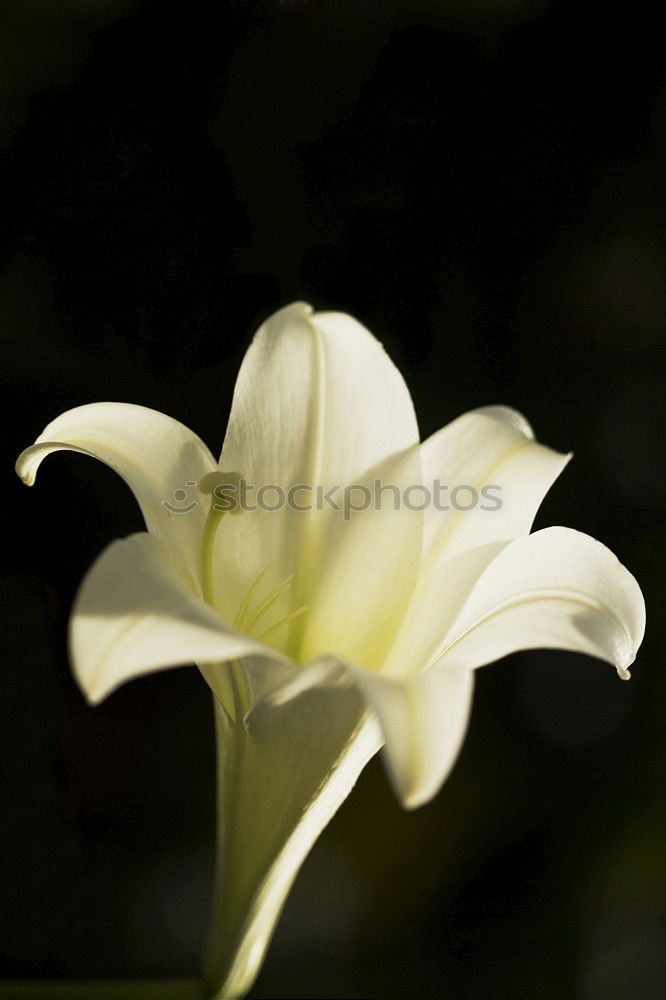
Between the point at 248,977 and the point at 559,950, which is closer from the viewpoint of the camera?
the point at 248,977

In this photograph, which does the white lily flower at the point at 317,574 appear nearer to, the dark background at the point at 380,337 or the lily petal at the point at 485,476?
the lily petal at the point at 485,476

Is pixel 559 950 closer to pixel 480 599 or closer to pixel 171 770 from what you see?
pixel 171 770

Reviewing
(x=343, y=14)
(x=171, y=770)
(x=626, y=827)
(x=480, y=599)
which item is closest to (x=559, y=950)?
(x=626, y=827)

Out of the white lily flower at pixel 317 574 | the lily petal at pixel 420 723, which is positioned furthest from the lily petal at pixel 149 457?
the lily petal at pixel 420 723

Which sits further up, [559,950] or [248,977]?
[248,977]

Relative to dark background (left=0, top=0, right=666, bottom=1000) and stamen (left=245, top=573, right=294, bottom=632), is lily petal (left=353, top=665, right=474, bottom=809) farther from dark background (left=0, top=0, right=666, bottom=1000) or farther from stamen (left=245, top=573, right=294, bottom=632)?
dark background (left=0, top=0, right=666, bottom=1000)

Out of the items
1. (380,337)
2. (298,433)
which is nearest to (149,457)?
(298,433)

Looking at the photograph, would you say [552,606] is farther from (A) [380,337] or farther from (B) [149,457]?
(A) [380,337]

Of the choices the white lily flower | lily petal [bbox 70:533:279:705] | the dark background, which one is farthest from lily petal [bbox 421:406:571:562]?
the dark background
